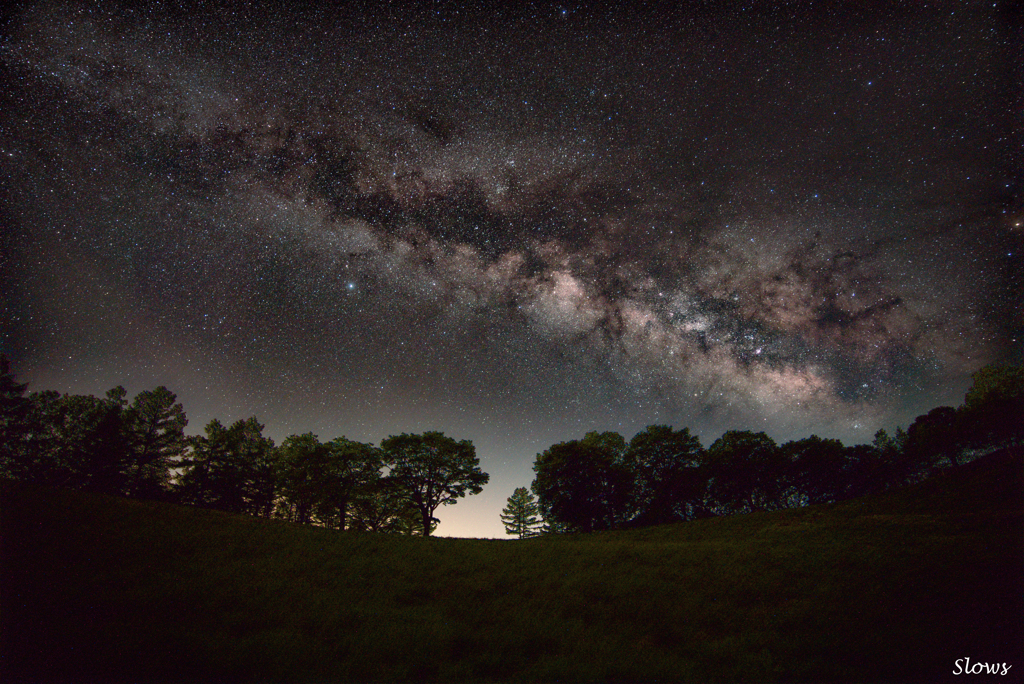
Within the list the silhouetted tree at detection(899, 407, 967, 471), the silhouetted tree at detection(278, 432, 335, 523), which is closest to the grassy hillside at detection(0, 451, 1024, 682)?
the silhouetted tree at detection(278, 432, 335, 523)

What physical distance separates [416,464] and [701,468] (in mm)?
38662

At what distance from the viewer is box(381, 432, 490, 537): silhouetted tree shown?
43.2m

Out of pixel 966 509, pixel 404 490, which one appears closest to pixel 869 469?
pixel 966 509

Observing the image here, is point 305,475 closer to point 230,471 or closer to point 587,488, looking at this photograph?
point 230,471

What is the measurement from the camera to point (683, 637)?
29.8 ft

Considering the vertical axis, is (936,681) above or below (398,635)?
below

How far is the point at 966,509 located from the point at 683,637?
2565cm

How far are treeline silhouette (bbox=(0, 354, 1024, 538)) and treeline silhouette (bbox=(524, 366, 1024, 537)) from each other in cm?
18

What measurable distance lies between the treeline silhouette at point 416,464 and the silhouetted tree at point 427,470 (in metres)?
0.12

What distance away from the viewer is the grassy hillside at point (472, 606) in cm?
695

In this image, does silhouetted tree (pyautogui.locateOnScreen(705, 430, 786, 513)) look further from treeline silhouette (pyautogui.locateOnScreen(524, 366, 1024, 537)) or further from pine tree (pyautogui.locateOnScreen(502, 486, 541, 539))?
pine tree (pyautogui.locateOnScreen(502, 486, 541, 539))

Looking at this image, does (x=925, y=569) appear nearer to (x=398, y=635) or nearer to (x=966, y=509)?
(x=398, y=635)

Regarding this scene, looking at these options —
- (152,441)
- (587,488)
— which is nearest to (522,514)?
(587,488)

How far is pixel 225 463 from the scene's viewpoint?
42.1m
